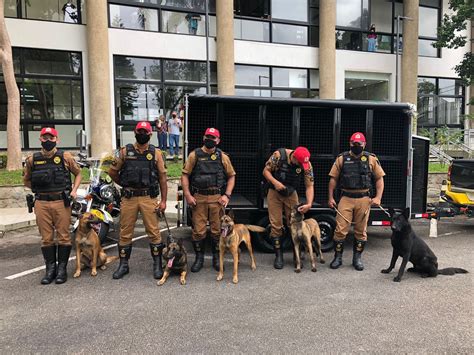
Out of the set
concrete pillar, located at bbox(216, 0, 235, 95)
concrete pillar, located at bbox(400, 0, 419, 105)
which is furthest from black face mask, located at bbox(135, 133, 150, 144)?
concrete pillar, located at bbox(400, 0, 419, 105)

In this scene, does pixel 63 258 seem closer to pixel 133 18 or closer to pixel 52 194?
pixel 52 194

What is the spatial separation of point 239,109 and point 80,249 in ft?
10.0

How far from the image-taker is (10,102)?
10.6m

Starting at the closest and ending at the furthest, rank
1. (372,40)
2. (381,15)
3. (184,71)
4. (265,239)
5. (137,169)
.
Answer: (137,169), (265,239), (184,71), (372,40), (381,15)

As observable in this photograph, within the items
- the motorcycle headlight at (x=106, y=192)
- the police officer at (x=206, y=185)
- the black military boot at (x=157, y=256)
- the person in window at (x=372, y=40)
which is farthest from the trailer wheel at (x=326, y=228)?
the person in window at (x=372, y=40)

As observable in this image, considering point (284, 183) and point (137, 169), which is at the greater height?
point (137, 169)

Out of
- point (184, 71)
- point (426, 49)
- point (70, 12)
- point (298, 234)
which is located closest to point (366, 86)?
point (426, 49)

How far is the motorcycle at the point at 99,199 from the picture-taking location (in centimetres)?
604

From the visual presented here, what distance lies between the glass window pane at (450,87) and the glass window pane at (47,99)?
1732 cm

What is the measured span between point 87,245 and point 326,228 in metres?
3.56

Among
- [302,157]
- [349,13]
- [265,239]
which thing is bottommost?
[265,239]

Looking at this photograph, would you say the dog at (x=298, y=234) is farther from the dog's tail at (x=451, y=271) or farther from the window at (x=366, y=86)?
the window at (x=366, y=86)

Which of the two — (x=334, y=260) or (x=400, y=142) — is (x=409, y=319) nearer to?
(x=334, y=260)

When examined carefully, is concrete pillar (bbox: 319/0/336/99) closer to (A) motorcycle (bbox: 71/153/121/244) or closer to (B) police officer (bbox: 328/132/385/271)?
(B) police officer (bbox: 328/132/385/271)
